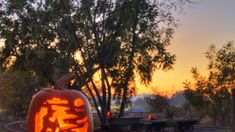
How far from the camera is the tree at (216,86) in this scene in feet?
102

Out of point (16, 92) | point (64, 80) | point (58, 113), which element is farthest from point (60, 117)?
point (16, 92)

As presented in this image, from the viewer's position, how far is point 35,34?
897 inches

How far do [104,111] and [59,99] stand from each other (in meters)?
19.0

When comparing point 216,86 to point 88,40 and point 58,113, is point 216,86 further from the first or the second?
point 58,113

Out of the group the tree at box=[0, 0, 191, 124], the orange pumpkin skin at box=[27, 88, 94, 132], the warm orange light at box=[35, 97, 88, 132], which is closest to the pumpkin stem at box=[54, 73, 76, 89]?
the orange pumpkin skin at box=[27, 88, 94, 132]

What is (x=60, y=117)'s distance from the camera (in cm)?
639

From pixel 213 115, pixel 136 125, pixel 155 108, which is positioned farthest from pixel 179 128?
pixel 155 108

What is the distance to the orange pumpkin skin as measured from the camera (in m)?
6.35

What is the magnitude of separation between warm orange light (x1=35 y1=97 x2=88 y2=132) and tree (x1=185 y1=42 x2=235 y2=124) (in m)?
25.2

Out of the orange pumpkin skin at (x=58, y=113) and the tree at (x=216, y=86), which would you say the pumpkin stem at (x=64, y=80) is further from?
the tree at (x=216, y=86)

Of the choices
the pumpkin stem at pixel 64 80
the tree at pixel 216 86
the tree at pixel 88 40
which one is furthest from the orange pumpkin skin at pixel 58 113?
the tree at pixel 216 86

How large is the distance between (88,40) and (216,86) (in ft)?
35.7

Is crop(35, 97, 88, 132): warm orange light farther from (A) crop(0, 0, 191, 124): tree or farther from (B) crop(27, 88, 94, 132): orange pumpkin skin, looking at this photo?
(A) crop(0, 0, 191, 124): tree

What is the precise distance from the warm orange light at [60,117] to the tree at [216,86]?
2517 centimetres
